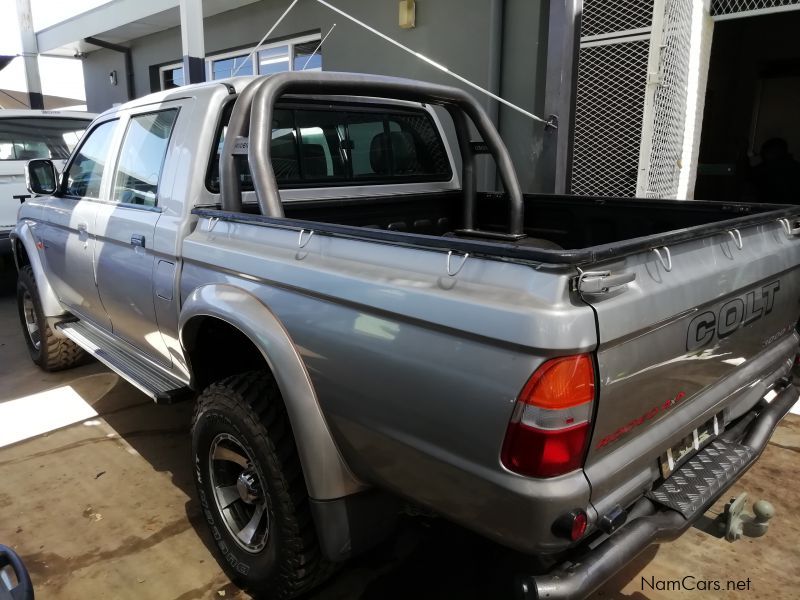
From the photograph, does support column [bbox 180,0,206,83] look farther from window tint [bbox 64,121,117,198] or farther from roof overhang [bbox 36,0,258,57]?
window tint [bbox 64,121,117,198]

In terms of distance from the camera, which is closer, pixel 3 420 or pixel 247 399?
pixel 247 399

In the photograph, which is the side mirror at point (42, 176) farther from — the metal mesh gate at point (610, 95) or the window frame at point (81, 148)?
the metal mesh gate at point (610, 95)

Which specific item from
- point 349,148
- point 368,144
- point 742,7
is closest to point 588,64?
point 742,7

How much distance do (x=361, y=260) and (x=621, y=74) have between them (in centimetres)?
548

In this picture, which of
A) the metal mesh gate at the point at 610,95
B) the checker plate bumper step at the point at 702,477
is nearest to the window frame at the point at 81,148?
the checker plate bumper step at the point at 702,477

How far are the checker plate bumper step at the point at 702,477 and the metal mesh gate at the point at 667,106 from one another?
3.55m

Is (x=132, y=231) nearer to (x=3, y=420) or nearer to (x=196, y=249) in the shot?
(x=196, y=249)

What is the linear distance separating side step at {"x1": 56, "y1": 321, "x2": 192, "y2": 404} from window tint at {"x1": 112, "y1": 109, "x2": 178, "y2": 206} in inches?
33.3

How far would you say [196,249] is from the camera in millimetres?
2518

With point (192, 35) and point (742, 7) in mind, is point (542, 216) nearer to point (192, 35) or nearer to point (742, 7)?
point (742, 7)

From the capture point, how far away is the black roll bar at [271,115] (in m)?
2.41

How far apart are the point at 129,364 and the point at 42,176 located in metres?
1.73

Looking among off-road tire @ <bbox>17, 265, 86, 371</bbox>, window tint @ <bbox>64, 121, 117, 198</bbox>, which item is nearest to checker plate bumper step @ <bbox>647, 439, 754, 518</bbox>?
window tint @ <bbox>64, 121, 117, 198</bbox>

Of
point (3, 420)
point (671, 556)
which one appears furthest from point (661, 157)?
point (3, 420)
